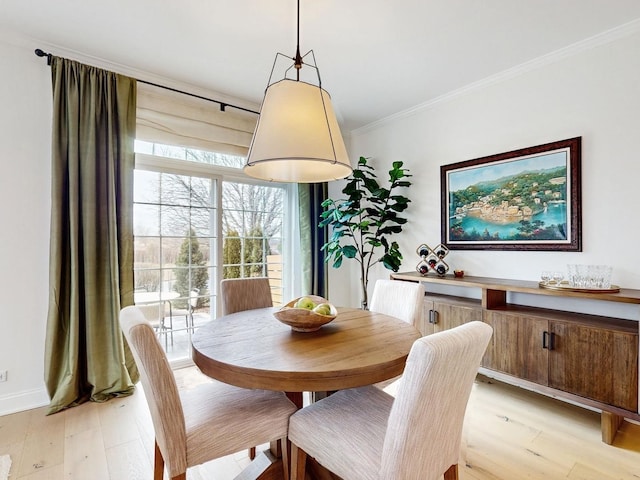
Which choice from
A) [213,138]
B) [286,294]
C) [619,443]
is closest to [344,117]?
[213,138]

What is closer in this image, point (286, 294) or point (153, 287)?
point (153, 287)

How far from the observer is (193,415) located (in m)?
1.35

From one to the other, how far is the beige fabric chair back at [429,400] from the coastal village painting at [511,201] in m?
1.92

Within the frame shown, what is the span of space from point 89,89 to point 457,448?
3.27 meters

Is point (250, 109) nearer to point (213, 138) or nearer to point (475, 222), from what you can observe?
point (213, 138)

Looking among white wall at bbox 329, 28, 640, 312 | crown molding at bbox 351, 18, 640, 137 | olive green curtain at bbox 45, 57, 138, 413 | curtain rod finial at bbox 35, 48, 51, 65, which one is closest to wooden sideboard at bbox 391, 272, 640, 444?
white wall at bbox 329, 28, 640, 312

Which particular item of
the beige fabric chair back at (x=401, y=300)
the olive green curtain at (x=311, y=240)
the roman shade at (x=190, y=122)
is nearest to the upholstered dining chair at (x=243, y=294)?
the beige fabric chair back at (x=401, y=300)

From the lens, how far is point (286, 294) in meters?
3.96

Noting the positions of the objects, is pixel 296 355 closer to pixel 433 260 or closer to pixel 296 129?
pixel 296 129

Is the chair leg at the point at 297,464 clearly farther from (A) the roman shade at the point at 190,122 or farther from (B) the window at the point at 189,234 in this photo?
(A) the roman shade at the point at 190,122

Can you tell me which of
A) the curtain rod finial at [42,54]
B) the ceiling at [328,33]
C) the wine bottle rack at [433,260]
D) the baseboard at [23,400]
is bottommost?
the baseboard at [23,400]

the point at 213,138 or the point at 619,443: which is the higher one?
the point at 213,138

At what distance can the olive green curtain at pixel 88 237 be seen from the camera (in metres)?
2.36


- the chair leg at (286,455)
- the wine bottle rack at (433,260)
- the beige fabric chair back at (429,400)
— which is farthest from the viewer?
the wine bottle rack at (433,260)
